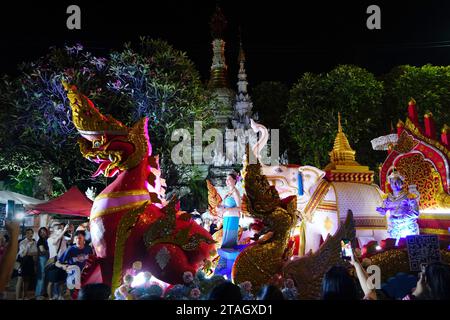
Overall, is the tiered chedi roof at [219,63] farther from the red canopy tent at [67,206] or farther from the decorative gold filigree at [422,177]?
the decorative gold filigree at [422,177]

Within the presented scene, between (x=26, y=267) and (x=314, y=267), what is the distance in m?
5.99

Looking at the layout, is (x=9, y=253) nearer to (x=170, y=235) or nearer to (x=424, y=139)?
(x=170, y=235)

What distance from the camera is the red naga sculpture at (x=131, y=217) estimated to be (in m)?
5.23

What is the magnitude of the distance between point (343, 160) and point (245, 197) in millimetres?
4630

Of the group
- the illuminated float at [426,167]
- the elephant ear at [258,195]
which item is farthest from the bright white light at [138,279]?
the illuminated float at [426,167]

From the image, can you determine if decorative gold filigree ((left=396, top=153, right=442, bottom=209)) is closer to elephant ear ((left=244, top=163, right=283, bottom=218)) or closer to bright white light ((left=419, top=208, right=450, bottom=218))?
bright white light ((left=419, top=208, right=450, bottom=218))

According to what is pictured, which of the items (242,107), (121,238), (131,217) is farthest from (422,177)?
(242,107)

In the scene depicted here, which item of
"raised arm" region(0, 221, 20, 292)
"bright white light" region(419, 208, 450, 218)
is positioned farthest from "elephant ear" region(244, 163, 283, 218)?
"bright white light" region(419, 208, 450, 218)

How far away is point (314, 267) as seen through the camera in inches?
176

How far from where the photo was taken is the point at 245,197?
5.04m

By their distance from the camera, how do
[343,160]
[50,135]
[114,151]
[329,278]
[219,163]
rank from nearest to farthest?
[329,278]
[114,151]
[343,160]
[50,135]
[219,163]
